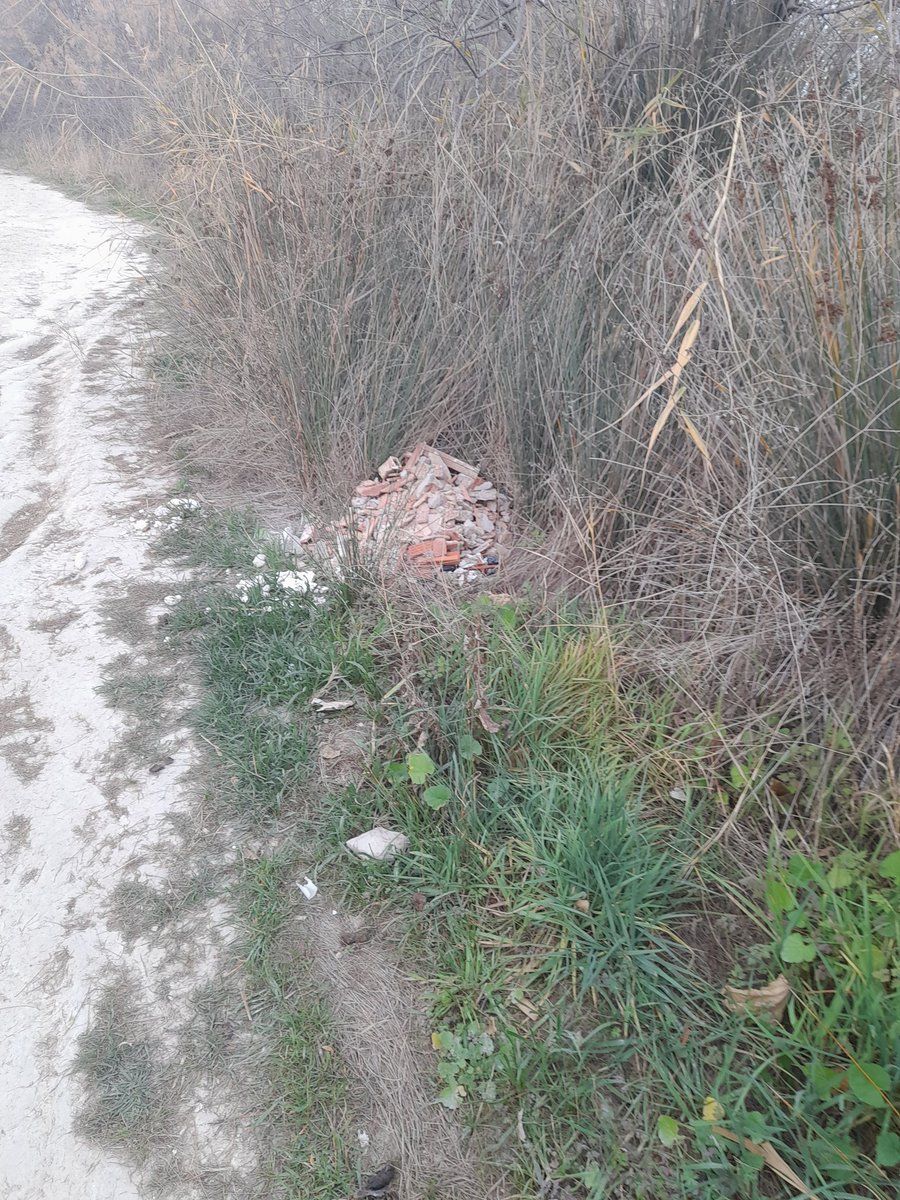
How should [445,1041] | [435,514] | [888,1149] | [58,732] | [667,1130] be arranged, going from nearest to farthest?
[888,1149] < [667,1130] < [445,1041] < [58,732] < [435,514]

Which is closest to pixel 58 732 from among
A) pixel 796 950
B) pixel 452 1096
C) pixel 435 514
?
pixel 435 514

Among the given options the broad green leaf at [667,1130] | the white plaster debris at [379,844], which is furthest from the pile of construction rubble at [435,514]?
the broad green leaf at [667,1130]

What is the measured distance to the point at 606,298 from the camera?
3.05 metres

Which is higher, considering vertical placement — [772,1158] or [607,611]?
[607,611]

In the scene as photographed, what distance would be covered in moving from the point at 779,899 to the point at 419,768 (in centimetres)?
93

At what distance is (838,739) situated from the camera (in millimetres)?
2105

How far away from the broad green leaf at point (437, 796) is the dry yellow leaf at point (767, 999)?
82cm

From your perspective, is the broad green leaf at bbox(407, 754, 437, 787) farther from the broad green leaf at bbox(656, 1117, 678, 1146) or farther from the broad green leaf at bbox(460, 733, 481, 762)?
the broad green leaf at bbox(656, 1117, 678, 1146)

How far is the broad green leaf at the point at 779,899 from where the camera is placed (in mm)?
1864

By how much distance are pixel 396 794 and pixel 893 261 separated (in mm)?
1867

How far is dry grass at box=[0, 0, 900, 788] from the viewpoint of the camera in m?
2.23

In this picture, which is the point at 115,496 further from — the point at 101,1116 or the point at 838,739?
the point at 838,739

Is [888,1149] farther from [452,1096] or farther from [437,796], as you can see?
[437,796]

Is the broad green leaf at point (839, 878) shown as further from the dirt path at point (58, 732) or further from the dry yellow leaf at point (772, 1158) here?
the dirt path at point (58, 732)
